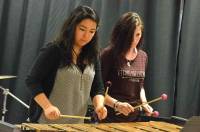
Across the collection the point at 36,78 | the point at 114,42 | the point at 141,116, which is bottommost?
the point at 141,116

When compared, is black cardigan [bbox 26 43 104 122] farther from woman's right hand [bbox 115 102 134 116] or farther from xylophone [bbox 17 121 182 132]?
woman's right hand [bbox 115 102 134 116]

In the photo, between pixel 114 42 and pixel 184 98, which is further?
pixel 184 98

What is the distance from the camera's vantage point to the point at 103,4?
414 centimetres

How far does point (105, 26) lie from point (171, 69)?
695 millimetres

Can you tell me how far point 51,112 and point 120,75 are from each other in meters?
0.73

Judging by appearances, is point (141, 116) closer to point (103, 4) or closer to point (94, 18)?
point (94, 18)

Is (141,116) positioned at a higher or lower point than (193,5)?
lower

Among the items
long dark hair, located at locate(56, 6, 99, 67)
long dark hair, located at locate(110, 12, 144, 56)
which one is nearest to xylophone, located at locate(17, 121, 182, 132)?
long dark hair, located at locate(56, 6, 99, 67)

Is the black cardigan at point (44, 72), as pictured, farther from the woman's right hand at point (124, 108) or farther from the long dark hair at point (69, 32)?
the woman's right hand at point (124, 108)

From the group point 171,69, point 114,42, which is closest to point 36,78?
point 114,42

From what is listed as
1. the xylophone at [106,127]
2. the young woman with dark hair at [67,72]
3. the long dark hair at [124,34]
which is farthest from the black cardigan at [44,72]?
the long dark hair at [124,34]

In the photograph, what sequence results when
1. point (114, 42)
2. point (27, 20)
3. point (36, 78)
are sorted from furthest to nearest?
point (27, 20), point (114, 42), point (36, 78)

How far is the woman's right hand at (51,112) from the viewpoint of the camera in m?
2.35

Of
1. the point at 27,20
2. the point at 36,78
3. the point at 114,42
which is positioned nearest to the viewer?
the point at 36,78
